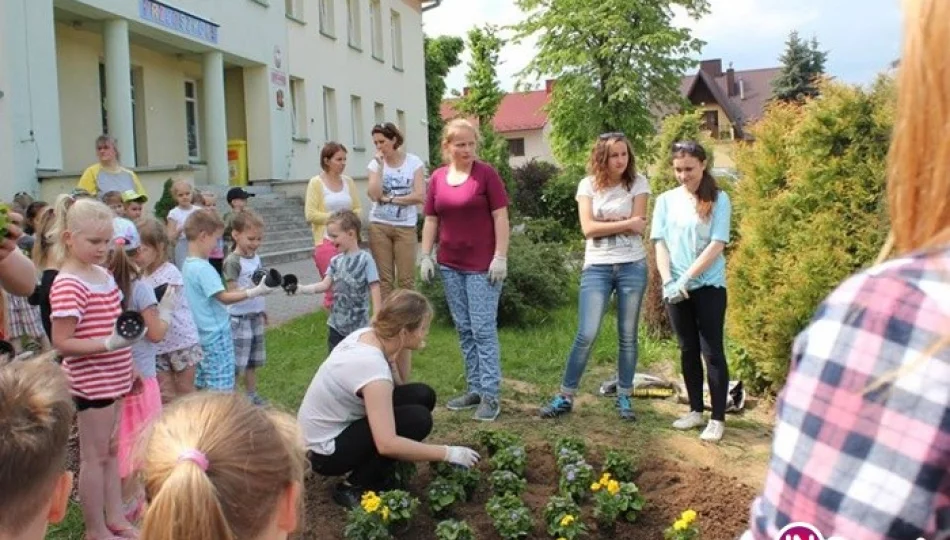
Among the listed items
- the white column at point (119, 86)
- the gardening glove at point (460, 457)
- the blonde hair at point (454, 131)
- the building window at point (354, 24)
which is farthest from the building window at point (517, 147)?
the gardening glove at point (460, 457)

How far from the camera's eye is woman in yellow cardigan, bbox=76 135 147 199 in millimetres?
8648

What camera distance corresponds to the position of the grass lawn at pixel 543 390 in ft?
16.4

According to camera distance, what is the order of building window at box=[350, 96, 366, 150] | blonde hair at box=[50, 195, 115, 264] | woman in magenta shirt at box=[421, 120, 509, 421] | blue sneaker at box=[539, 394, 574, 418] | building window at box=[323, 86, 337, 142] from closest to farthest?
1. blonde hair at box=[50, 195, 115, 264]
2. woman in magenta shirt at box=[421, 120, 509, 421]
3. blue sneaker at box=[539, 394, 574, 418]
4. building window at box=[323, 86, 337, 142]
5. building window at box=[350, 96, 366, 150]

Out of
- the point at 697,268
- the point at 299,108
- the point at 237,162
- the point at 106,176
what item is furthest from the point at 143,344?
the point at 299,108

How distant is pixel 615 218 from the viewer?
5.48 meters

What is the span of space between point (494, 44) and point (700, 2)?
47.1 feet

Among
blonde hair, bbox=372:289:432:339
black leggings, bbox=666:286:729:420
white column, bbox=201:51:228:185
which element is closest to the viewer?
blonde hair, bbox=372:289:432:339

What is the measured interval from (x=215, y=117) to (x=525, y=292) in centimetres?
1174

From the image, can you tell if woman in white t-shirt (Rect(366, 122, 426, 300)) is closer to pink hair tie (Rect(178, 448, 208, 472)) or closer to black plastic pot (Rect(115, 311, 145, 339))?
black plastic pot (Rect(115, 311, 145, 339))

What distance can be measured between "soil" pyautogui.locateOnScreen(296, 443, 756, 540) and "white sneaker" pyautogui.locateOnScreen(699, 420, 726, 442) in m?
0.49

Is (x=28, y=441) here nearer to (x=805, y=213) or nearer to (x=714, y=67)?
(x=805, y=213)

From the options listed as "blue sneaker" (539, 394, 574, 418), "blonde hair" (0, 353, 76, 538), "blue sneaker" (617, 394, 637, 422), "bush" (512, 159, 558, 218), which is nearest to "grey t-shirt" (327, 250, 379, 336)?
"blue sneaker" (539, 394, 574, 418)

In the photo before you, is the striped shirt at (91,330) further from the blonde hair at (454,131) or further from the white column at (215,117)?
the white column at (215,117)

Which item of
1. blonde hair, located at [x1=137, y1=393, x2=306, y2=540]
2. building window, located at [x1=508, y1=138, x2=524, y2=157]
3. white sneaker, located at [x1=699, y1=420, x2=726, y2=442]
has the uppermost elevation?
building window, located at [x1=508, y1=138, x2=524, y2=157]
